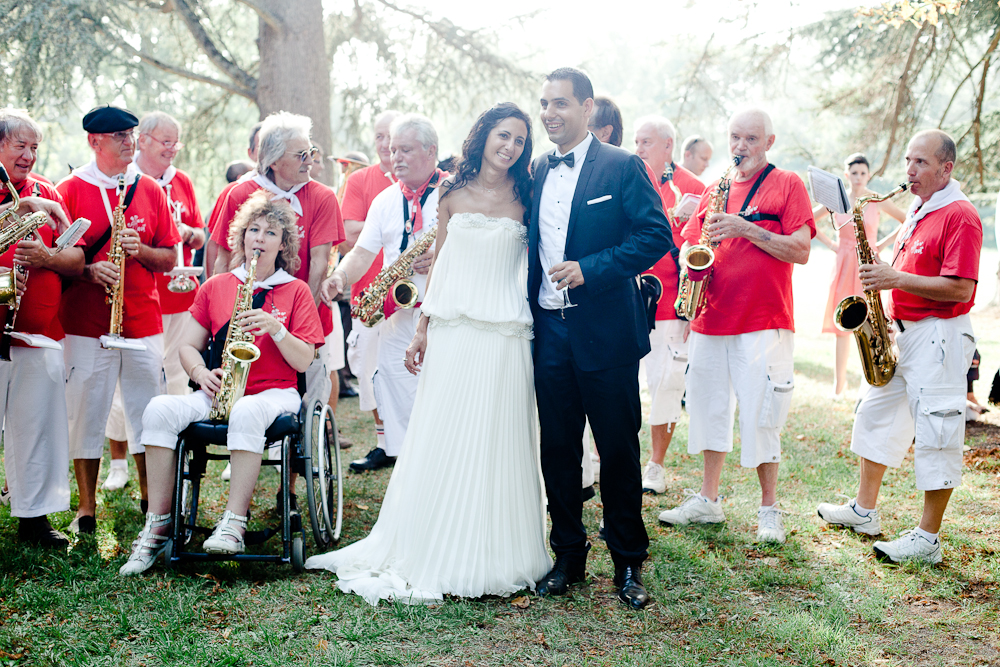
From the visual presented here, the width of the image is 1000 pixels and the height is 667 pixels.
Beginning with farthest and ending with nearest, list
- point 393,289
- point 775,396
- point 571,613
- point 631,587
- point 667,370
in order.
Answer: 1. point 667,370
2. point 393,289
3. point 775,396
4. point 631,587
5. point 571,613

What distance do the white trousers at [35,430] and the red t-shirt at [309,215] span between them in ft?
3.86

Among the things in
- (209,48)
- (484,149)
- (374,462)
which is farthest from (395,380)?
(209,48)

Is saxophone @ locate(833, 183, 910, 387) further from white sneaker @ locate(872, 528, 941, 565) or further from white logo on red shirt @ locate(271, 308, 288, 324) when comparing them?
white logo on red shirt @ locate(271, 308, 288, 324)

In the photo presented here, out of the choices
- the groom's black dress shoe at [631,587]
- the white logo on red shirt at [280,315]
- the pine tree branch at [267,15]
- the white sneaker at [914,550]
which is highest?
the pine tree branch at [267,15]

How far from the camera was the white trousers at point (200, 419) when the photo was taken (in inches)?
148

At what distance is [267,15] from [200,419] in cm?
739

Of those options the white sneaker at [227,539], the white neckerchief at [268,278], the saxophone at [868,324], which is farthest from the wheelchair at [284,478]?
the saxophone at [868,324]

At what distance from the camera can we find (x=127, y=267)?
450 centimetres

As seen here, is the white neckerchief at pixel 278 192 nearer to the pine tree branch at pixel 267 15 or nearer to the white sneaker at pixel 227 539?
the white sneaker at pixel 227 539

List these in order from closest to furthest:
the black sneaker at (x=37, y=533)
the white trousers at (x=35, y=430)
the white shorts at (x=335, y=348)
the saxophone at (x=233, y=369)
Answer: the saxophone at (x=233, y=369) → the white trousers at (x=35, y=430) → the black sneaker at (x=37, y=533) → the white shorts at (x=335, y=348)

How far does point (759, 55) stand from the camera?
10.0 meters

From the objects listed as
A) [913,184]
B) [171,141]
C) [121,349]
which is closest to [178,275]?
[121,349]

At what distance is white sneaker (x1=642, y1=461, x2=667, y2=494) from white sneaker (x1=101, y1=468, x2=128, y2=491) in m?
3.54

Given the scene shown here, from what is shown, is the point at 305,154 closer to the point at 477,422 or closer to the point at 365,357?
the point at 365,357
